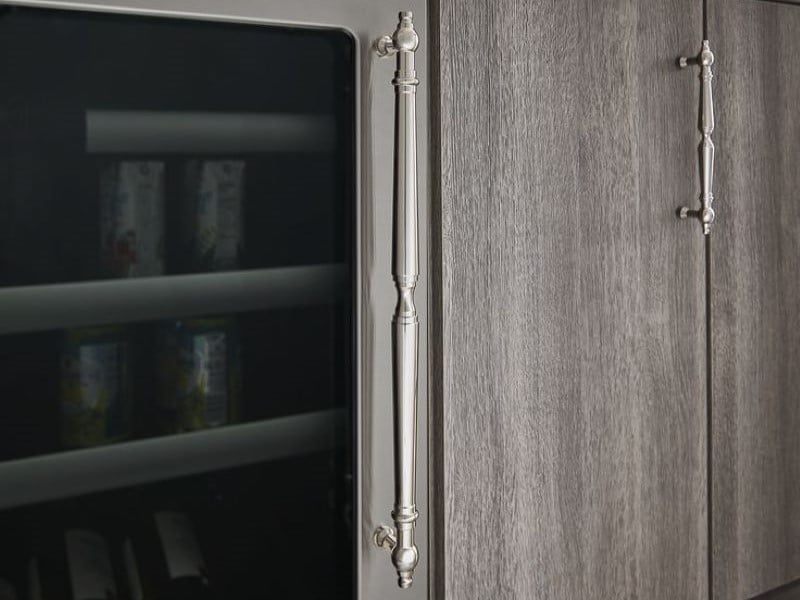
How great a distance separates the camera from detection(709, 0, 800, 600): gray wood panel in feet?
3.54

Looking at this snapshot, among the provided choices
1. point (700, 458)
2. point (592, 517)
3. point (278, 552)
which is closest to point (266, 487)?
point (278, 552)

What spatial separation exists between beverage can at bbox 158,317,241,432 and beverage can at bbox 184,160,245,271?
54 mm

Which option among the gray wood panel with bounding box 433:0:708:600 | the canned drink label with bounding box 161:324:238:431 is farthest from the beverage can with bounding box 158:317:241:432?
the gray wood panel with bounding box 433:0:708:600

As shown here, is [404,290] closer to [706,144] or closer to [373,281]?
[373,281]

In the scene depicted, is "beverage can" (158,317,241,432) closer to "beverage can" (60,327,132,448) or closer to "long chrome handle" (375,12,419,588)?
"beverage can" (60,327,132,448)

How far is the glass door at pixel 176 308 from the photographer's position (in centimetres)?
63

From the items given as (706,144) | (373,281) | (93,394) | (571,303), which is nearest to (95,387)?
(93,394)

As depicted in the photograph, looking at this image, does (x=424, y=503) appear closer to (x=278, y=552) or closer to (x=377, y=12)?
(x=278, y=552)

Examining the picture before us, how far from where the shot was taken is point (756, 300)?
1.12 m

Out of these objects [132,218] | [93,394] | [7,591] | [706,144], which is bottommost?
[7,591]

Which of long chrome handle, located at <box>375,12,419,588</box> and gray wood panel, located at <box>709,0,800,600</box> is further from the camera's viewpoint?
gray wood panel, located at <box>709,0,800,600</box>

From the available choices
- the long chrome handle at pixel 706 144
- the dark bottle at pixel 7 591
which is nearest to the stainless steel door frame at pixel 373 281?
the dark bottle at pixel 7 591

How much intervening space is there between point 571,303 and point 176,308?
0.44m

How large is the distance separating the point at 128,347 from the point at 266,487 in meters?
0.18
